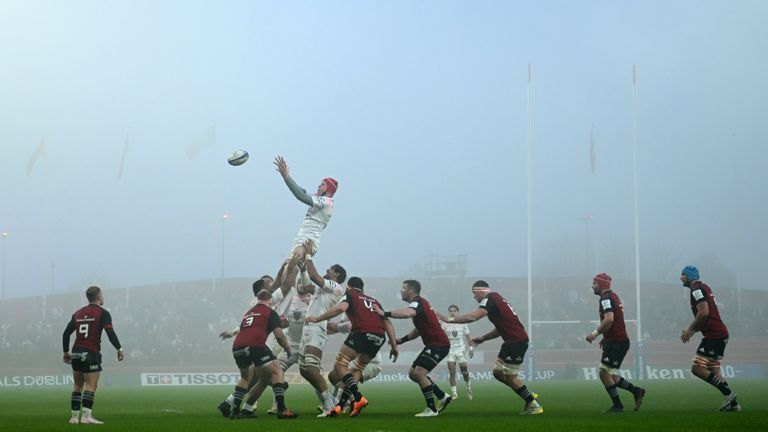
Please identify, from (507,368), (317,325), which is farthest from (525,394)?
(317,325)

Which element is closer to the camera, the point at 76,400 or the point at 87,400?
the point at 87,400

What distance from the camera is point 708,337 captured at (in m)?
17.9

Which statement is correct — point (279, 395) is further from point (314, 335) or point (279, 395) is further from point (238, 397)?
point (314, 335)

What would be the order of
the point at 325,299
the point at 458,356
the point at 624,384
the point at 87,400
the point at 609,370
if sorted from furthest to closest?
1. the point at 458,356
2. the point at 325,299
3. the point at 609,370
4. the point at 624,384
5. the point at 87,400

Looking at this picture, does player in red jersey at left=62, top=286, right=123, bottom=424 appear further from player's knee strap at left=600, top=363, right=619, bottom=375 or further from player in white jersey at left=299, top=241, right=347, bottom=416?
player's knee strap at left=600, top=363, right=619, bottom=375

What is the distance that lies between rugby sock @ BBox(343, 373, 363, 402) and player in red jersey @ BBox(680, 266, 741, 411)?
6.15 meters

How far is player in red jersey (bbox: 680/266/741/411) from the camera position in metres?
17.6

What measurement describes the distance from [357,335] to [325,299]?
1395 millimetres

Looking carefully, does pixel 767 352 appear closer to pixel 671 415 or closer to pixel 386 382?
pixel 386 382

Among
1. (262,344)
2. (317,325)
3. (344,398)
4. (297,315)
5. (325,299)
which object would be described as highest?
(325,299)

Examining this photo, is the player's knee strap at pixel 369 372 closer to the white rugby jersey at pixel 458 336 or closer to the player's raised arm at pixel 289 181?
the player's raised arm at pixel 289 181

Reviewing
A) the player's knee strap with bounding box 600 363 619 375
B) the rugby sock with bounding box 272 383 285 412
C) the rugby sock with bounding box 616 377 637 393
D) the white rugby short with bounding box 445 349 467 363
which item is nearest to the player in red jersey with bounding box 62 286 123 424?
the rugby sock with bounding box 272 383 285 412

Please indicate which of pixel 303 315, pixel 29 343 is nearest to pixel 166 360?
pixel 29 343

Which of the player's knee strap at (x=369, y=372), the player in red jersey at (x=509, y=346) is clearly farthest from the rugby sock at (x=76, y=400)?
the player in red jersey at (x=509, y=346)
